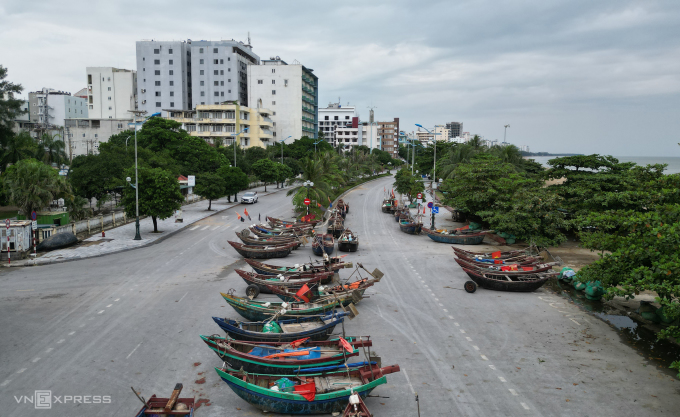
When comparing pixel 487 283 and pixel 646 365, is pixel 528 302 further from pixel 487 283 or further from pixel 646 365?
pixel 646 365

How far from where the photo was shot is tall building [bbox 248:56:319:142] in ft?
342

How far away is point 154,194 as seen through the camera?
31438 mm

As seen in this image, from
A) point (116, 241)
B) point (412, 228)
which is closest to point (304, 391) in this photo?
point (116, 241)

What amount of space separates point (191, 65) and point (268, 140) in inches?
1044

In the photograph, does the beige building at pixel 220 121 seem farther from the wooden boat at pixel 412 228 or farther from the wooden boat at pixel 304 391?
the wooden boat at pixel 304 391

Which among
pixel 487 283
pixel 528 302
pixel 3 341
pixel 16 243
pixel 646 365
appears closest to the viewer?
pixel 646 365

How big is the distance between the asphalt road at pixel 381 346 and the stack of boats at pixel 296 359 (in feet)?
2.45

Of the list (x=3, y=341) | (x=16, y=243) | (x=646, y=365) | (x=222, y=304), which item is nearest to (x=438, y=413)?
(x=646, y=365)

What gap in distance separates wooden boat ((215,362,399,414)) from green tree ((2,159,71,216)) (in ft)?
84.9

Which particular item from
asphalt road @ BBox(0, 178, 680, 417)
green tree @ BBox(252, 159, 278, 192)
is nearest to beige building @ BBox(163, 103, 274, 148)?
green tree @ BBox(252, 159, 278, 192)

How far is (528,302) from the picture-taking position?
1886 centimetres

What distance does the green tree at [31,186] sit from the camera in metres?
29.1

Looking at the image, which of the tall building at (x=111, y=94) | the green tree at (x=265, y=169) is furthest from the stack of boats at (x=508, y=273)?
the tall building at (x=111, y=94)

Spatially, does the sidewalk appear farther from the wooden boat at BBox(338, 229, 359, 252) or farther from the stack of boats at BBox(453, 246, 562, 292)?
the stack of boats at BBox(453, 246, 562, 292)
